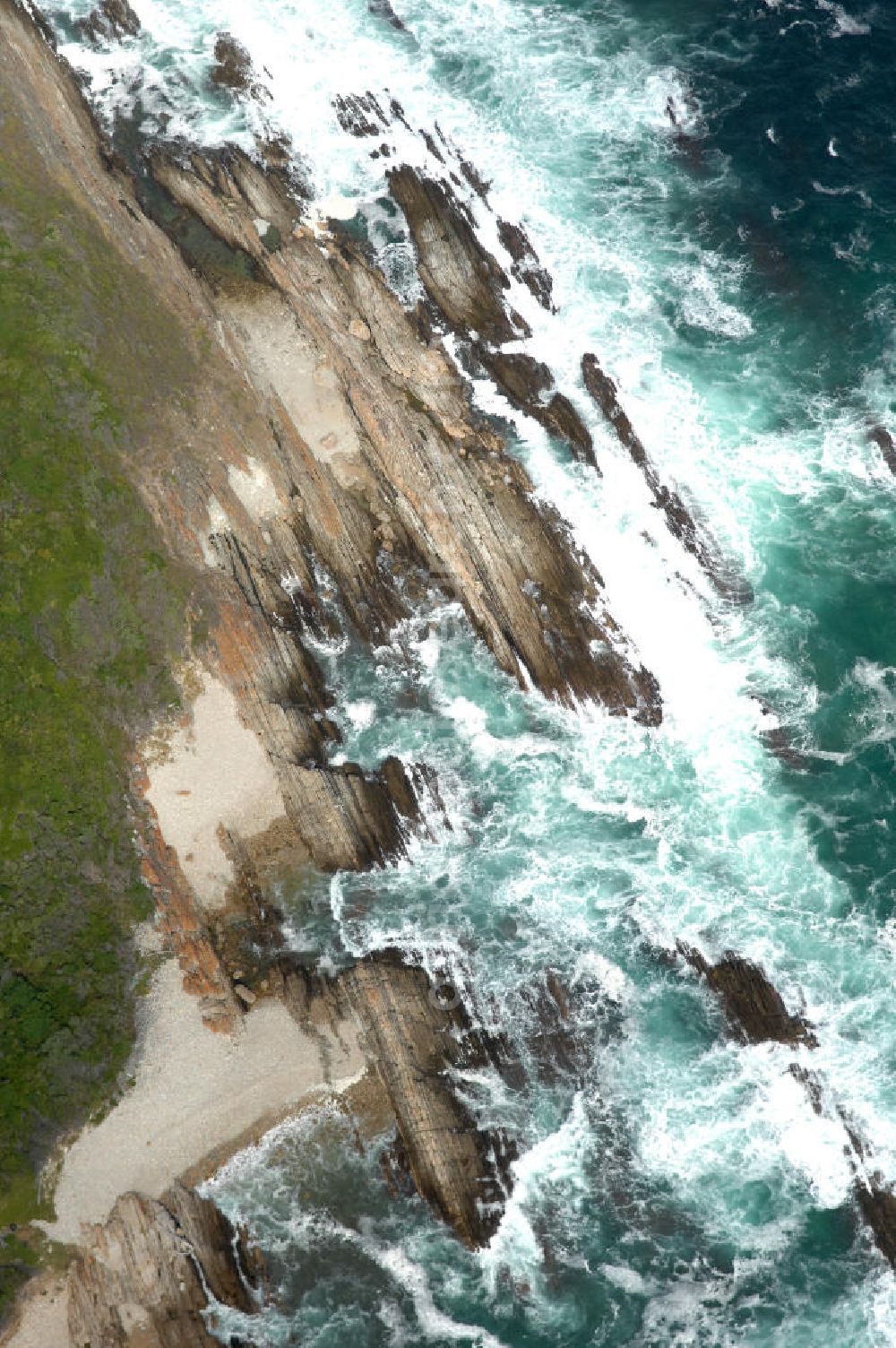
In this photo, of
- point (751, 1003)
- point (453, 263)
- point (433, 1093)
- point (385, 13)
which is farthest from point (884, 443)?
point (385, 13)

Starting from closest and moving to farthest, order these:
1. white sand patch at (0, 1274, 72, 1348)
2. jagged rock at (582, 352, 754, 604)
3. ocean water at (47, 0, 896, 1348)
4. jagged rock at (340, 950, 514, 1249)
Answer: white sand patch at (0, 1274, 72, 1348) < ocean water at (47, 0, 896, 1348) < jagged rock at (340, 950, 514, 1249) < jagged rock at (582, 352, 754, 604)

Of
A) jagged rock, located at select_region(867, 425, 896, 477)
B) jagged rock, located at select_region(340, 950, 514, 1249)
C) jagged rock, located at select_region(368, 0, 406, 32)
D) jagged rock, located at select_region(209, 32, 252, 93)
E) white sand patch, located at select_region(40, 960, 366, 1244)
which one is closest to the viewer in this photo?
white sand patch, located at select_region(40, 960, 366, 1244)

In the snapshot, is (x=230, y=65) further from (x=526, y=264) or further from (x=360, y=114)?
(x=526, y=264)

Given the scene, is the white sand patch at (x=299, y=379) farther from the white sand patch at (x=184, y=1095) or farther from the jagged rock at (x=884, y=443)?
the jagged rock at (x=884, y=443)

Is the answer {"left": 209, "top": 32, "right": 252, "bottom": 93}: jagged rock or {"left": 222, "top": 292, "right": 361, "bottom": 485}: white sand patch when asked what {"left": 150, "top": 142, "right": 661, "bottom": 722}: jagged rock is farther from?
{"left": 209, "top": 32, "right": 252, "bottom": 93}: jagged rock

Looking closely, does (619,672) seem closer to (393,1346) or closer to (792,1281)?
(792,1281)

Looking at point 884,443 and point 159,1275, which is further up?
point 884,443

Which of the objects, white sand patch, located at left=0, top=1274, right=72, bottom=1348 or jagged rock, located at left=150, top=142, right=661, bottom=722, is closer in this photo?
white sand patch, located at left=0, top=1274, right=72, bottom=1348

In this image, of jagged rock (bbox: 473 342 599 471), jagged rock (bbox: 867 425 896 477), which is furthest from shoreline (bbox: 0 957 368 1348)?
jagged rock (bbox: 867 425 896 477)
